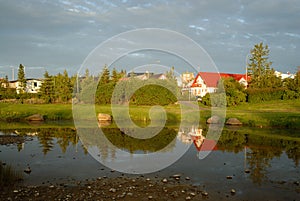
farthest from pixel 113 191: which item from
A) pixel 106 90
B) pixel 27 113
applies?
pixel 106 90

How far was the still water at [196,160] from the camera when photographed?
Result: 10484 mm

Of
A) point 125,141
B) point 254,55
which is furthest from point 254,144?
point 254,55

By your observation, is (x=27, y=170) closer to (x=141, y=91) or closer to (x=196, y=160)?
(x=196, y=160)

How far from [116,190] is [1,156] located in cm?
838

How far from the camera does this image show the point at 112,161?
13867 mm

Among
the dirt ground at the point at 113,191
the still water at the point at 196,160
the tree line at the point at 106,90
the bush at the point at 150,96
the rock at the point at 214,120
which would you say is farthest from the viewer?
the bush at the point at 150,96

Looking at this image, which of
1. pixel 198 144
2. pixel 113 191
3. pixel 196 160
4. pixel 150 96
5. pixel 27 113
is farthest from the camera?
pixel 150 96

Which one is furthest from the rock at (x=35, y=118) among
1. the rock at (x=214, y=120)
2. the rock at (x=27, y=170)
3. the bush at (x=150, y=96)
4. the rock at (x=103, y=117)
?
the rock at (x=27, y=170)

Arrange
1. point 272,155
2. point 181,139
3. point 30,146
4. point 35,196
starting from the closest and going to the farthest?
point 35,196 < point 272,155 < point 30,146 < point 181,139

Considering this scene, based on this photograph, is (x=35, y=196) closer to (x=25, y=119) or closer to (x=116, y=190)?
(x=116, y=190)

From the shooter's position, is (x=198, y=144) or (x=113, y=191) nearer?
(x=113, y=191)

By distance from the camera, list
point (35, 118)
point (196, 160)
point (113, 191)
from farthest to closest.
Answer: point (35, 118) < point (196, 160) < point (113, 191)

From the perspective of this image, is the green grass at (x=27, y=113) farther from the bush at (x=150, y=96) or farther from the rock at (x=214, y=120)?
the rock at (x=214, y=120)

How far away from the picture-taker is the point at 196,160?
14.5 m
